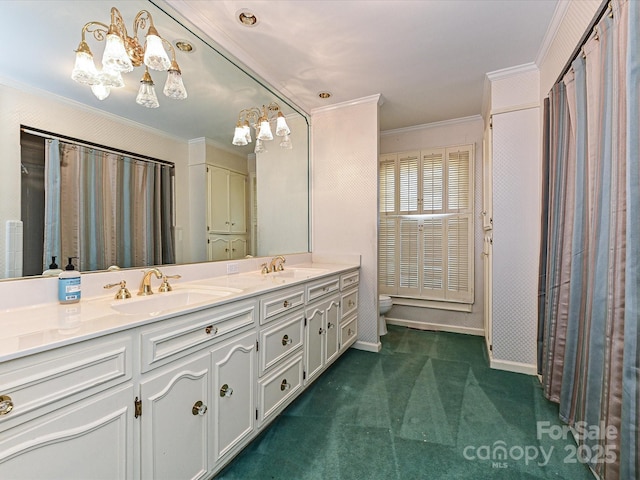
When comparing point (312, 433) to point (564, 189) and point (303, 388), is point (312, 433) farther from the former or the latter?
point (564, 189)

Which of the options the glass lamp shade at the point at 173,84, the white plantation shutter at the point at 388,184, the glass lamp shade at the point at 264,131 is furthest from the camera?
the white plantation shutter at the point at 388,184

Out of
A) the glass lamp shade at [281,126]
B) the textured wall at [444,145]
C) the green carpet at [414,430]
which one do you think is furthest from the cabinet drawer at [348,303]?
the glass lamp shade at [281,126]

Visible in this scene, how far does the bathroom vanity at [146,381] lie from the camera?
782mm

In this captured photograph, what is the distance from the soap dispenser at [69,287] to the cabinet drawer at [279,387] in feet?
3.03

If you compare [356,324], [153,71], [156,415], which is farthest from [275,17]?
[356,324]

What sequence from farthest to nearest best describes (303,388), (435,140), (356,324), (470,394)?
(435,140) → (356,324) → (470,394) → (303,388)

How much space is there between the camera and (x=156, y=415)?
1.06 meters

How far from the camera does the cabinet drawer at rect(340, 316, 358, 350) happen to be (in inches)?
102

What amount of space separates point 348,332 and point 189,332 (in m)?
1.79

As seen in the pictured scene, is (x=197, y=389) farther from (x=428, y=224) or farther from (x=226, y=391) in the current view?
(x=428, y=224)

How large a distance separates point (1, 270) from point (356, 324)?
2.46 m

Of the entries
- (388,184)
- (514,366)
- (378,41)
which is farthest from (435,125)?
(514,366)

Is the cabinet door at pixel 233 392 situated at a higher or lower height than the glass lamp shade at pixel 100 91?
lower

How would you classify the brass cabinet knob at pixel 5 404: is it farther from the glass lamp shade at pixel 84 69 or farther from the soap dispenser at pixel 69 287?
the glass lamp shade at pixel 84 69
